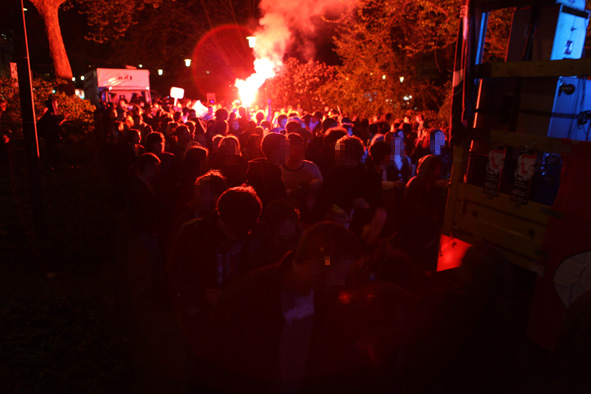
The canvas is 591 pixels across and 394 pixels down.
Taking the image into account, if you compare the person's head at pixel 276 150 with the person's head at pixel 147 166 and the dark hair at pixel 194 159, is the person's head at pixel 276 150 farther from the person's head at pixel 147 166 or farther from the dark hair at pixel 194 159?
the person's head at pixel 147 166

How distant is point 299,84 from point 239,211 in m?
22.6

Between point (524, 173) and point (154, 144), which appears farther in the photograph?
point (154, 144)

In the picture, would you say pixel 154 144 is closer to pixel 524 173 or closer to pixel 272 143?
pixel 272 143

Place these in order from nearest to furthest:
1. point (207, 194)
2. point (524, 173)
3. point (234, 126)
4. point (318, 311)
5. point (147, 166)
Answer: point (318, 311) → point (207, 194) → point (524, 173) → point (147, 166) → point (234, 126)

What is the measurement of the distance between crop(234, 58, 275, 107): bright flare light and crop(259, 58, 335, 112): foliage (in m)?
0.84

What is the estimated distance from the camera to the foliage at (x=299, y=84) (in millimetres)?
23797

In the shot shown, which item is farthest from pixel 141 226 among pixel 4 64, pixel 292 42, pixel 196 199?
pixel 4 64

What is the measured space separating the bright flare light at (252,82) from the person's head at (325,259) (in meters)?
15.3

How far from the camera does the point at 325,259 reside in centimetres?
215

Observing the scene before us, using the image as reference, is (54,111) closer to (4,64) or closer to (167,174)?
(167,174)

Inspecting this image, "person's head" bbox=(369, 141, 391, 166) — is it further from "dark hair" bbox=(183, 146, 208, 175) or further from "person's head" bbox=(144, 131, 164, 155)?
"person's head" bbox=(144, 131, 164, 155)

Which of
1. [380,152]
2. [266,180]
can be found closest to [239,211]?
[266,180]

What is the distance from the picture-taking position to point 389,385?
8.23 feet

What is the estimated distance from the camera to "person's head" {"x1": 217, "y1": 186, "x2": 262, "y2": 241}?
282 centimetres
